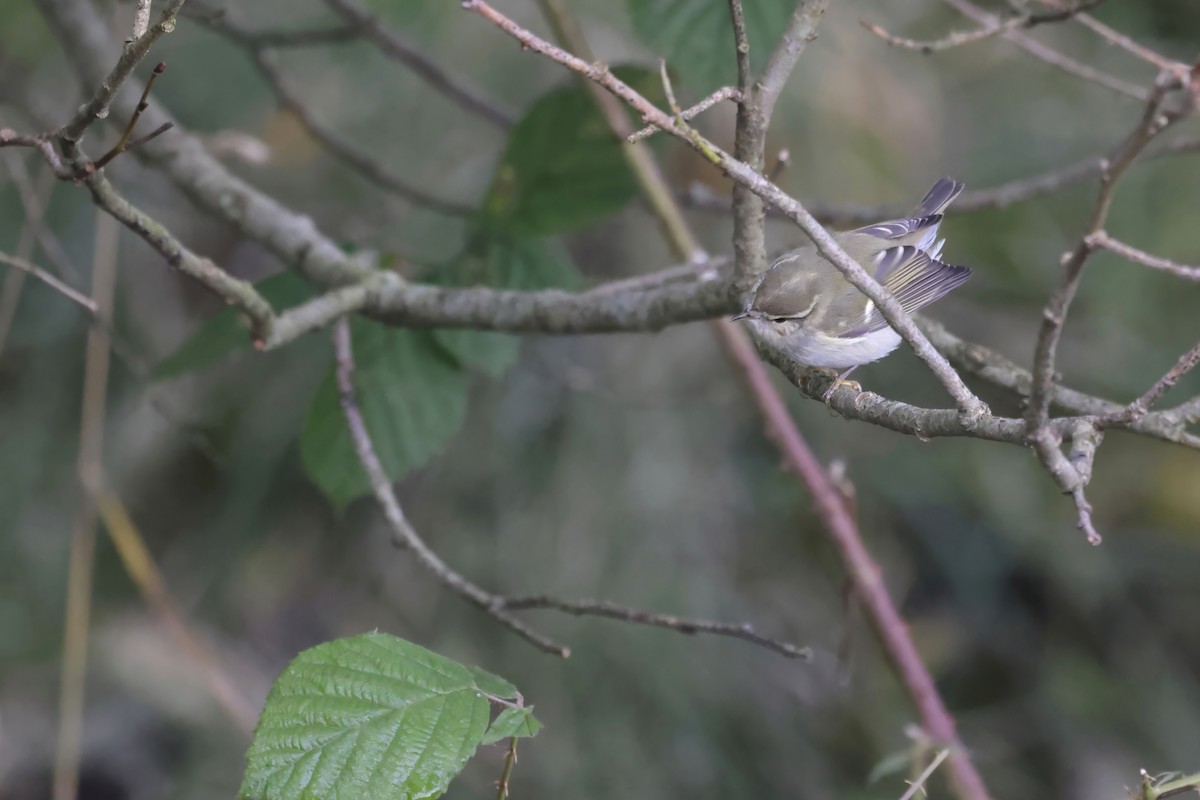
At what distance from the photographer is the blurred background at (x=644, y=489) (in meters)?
3.53

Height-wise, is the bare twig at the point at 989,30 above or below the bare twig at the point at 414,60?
below

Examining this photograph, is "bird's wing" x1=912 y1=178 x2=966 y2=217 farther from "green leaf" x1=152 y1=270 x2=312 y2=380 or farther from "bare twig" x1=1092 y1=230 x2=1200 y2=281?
"green leaf" x1=152 y1=270 x2=312 y2=380

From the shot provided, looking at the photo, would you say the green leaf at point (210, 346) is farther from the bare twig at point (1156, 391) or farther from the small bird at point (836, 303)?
the bare twig at point (1156, 391)

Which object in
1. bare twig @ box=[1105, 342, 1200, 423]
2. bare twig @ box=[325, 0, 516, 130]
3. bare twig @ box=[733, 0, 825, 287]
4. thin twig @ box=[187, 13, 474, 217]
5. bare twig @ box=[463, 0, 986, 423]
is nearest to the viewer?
bare twig @ box=[1105, 342, 1200, 423]

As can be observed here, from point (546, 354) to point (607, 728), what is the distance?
1398 millimetres

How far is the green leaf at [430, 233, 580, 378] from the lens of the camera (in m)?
2.43

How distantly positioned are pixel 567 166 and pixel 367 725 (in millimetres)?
1483

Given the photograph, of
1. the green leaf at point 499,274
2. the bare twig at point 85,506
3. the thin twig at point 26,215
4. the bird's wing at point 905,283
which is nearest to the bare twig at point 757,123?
the bird's wing at point 905,283

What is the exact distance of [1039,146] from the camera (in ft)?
12.8

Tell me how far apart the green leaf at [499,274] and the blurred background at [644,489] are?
90cm

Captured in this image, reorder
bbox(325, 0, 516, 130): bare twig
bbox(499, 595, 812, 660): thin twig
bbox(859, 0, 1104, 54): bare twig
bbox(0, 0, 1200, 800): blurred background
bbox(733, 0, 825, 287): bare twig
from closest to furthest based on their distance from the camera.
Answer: bbox(733, 0, 825, 287): bare twig → bbox(499, 595, 812, 660): thin twig → bbox(859, 0, 1104, 54): bare twig → bbox(325, 0, 516, 130): bare twig → bbox(0, 0, 1200, 800): blurred background

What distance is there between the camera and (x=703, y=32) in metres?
2.07

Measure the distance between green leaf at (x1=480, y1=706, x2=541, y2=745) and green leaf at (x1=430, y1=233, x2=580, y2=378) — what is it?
1.19 metres

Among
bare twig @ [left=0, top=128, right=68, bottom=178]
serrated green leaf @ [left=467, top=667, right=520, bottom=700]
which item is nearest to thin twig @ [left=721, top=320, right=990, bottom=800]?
serrated green leaf @ [left=467, top=667, right=520, bottom=700]
